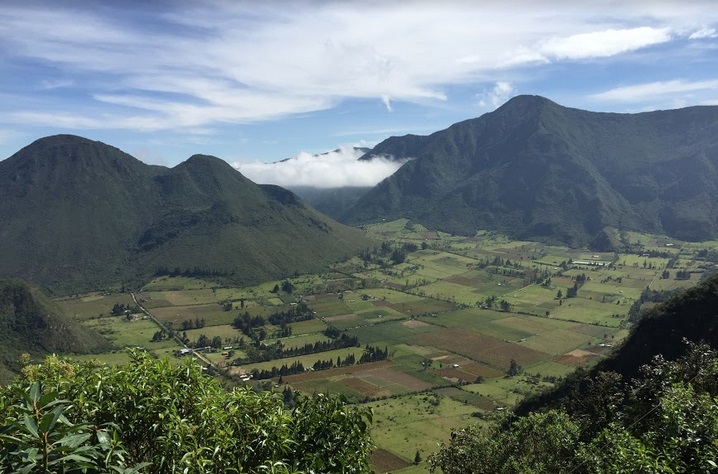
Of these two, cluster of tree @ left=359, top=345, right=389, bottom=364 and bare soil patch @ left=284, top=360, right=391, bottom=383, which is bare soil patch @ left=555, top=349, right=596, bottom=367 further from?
cluster of tree @ left=359, top=345, right=389, bottom=364

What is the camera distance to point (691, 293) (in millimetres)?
71625

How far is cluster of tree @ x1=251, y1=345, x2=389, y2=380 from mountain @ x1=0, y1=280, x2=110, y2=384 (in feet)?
198

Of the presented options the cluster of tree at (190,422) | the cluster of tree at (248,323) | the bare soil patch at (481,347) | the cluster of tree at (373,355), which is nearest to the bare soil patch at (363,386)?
the cluster of tree at (373,355)

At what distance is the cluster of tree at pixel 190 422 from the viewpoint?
9.77 m

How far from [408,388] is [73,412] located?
12056 cm

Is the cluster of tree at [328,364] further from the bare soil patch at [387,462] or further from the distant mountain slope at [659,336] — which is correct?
the distant mountain slope at [659,336]

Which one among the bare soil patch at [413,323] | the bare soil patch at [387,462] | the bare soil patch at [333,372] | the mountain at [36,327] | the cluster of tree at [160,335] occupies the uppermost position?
the mountain at [36,327]

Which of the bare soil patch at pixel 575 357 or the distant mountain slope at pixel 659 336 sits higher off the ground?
the distant mountain slope at pixel 659 336

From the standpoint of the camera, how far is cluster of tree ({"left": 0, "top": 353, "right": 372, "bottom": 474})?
9.77 meters

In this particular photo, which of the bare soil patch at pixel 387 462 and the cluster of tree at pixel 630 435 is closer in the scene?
the cluster of tree at pixel 630 435

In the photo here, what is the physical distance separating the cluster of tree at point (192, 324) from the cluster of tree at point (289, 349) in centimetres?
3612

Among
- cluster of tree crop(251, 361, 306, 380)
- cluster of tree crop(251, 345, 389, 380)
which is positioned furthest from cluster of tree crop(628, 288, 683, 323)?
cluster of tree crop(251, 361, 306, 380)

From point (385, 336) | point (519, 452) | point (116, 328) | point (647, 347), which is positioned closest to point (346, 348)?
point (385, 336)

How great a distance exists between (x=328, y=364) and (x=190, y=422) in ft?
442
